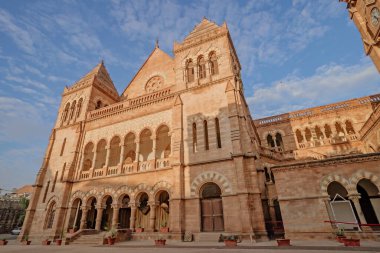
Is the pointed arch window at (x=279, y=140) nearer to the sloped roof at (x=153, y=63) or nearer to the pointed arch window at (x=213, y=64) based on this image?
the pointed arch window at (x=213, y=64)

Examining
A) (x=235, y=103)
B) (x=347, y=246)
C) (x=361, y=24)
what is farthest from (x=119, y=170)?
(x=361, y=24)

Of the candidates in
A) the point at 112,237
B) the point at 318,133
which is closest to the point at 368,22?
the point at 318,133

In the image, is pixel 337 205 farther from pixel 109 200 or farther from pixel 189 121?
pixel 109 200

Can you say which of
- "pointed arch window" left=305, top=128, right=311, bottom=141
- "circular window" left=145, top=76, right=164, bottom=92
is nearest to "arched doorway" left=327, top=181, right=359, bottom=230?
"pointed arch window" left=305, top=128, right=311, bottom=141

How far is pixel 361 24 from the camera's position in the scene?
58.6ft

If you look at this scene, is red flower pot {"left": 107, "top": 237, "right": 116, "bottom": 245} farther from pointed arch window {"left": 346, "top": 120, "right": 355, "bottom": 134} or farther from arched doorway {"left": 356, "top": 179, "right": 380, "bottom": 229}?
pointed arch window {"left": 346, "top": 120, "right": 355, "bottom": 134}

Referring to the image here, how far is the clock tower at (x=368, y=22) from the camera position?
627 inches

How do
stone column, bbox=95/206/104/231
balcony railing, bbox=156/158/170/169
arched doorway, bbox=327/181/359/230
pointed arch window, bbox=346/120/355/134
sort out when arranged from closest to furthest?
arched doorway, bbox=327/181/359/230 → balcony railing, bbox=156/158/170/169 → stone column, bbox=95/206/104/231 → pointed arch window, bbox=346/120/355/134

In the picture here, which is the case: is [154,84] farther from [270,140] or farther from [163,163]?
[270,140]

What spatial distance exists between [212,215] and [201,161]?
12.4 feet

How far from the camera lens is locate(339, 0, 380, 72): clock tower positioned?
1592 centimetres

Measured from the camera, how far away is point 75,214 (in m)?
19.8

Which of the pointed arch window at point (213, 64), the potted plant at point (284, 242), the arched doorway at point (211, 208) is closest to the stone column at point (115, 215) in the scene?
the arched doorway at point (211, 208)

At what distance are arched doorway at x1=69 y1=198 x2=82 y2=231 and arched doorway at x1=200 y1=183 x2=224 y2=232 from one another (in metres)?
12.5
